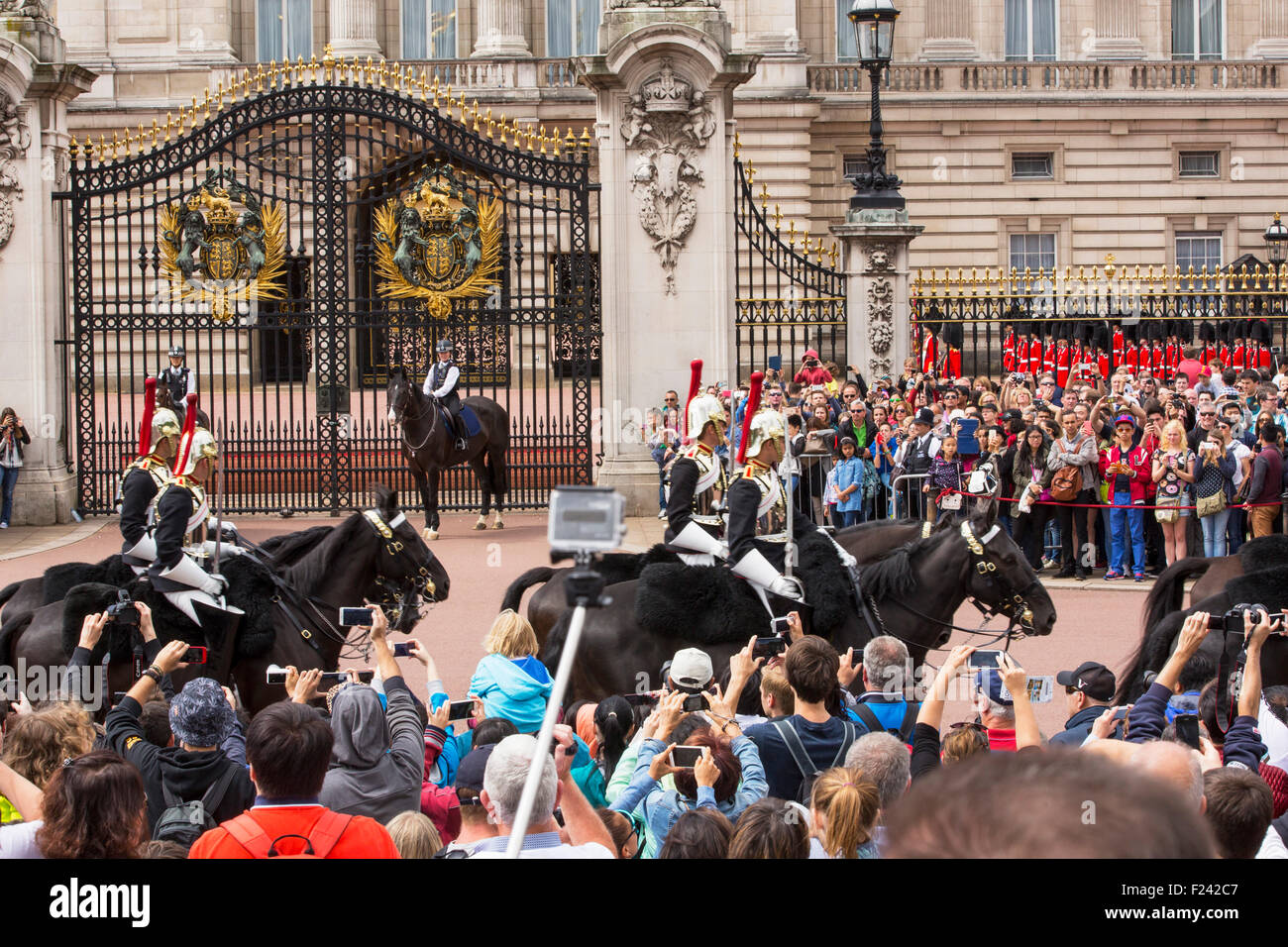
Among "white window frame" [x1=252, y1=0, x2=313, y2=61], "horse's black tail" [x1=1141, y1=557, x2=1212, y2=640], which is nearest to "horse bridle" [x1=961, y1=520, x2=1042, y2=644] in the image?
"horse's black tail" [x1=1141, y1=557, x2=1212, y2=640]

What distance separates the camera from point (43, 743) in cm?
508

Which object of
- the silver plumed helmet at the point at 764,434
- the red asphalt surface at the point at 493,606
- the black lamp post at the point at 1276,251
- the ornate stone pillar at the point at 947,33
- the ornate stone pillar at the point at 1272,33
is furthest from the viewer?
the ornate stone pillar at the point at 1272,33

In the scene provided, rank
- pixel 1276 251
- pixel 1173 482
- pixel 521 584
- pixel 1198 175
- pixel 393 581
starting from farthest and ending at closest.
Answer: pixel 1198 175 → pixel 1276 251 → pixel 1173 482 → pixel 393 581 → pixel 521 584

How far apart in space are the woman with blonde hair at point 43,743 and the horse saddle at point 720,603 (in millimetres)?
3818

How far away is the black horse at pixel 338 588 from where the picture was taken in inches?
344

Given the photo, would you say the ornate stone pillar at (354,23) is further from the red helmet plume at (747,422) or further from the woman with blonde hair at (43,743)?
the woman with blonde hair at (43,743)

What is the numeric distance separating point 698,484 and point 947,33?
32472 mm

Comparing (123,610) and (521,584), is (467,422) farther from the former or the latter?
(123,610)

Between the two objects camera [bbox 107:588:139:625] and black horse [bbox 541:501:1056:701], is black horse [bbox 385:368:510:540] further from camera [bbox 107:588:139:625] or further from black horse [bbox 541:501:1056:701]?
camera [bbox 107:588:139:625]

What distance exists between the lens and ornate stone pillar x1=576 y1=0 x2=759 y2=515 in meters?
17.0

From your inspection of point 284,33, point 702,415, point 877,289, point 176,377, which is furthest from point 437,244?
point 284,33

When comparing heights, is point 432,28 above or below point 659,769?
above

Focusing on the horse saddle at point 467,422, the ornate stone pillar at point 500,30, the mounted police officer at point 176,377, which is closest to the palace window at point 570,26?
the ornate stone pillar at point 500,30
